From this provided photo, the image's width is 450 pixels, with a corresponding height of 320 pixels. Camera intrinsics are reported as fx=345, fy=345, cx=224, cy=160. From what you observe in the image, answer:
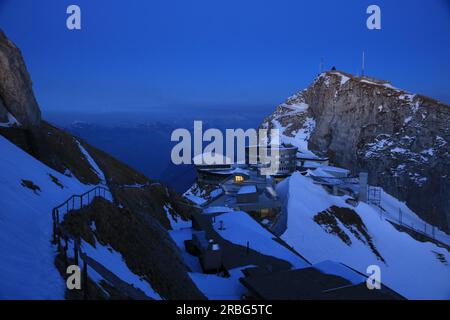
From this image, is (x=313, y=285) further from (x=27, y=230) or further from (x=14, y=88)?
(x=14, y=88)

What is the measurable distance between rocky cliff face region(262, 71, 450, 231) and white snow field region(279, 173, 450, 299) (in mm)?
56360

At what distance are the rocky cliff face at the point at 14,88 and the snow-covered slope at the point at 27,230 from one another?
11.8m

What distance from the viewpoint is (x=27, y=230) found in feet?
34.0

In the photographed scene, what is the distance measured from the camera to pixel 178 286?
13219 millimetres

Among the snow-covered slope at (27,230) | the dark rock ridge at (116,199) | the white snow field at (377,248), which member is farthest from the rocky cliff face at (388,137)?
the snow-covered slope at (27,230)

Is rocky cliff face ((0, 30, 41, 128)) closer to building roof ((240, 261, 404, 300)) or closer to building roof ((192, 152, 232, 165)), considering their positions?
building roof ((240, 261, 404, 300))

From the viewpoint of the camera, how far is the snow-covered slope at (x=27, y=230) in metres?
7.55

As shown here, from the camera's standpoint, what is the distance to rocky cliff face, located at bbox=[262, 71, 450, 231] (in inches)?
3725

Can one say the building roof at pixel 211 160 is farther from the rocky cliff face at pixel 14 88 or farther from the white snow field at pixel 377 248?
the rocky cliff face at pixel 14 88

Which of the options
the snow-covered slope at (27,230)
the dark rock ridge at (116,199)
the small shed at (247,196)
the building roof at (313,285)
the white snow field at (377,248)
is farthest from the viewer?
the small shed at (247,196)

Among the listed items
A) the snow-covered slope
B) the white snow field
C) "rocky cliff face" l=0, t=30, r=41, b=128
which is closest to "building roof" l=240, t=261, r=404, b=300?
the snow-covered slope

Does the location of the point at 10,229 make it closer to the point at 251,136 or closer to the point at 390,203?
the point at 390,203

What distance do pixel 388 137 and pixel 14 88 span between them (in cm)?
10569

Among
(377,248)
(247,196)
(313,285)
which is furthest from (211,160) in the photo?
(313,285)
